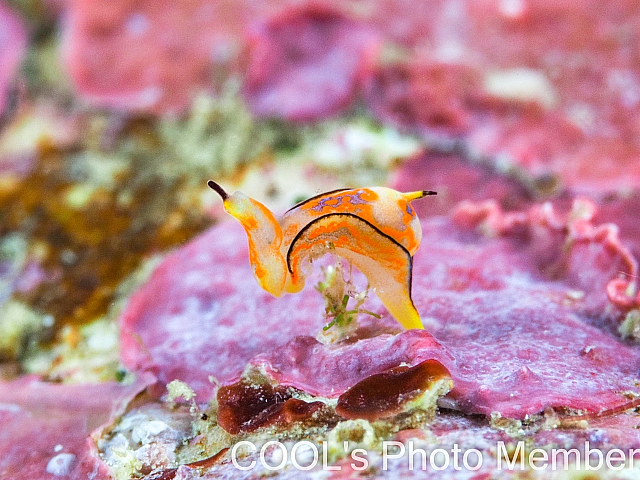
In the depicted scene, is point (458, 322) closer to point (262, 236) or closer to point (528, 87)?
point (262, 236)

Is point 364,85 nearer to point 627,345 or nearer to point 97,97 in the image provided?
point 97,97

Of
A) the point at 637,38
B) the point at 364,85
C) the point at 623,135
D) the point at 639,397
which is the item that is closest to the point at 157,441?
the point at 639,397

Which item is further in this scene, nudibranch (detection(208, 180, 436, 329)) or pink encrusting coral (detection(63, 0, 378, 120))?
pink encrusting coral (detection(63, 0, 378, 120))

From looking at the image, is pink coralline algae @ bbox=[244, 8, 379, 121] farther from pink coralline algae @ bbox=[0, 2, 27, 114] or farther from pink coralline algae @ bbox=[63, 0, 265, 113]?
pink coralline algae @ bbox=[0, 2, 27, 114]

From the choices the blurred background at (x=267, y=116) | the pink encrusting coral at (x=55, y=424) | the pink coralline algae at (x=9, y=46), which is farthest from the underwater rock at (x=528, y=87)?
the pink coralline algae at (x=9, y=46)

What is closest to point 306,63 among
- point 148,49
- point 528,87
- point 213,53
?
point 213,53

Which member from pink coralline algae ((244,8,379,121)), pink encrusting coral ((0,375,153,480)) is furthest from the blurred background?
pink encrusting coral ((0,375,153,480))
